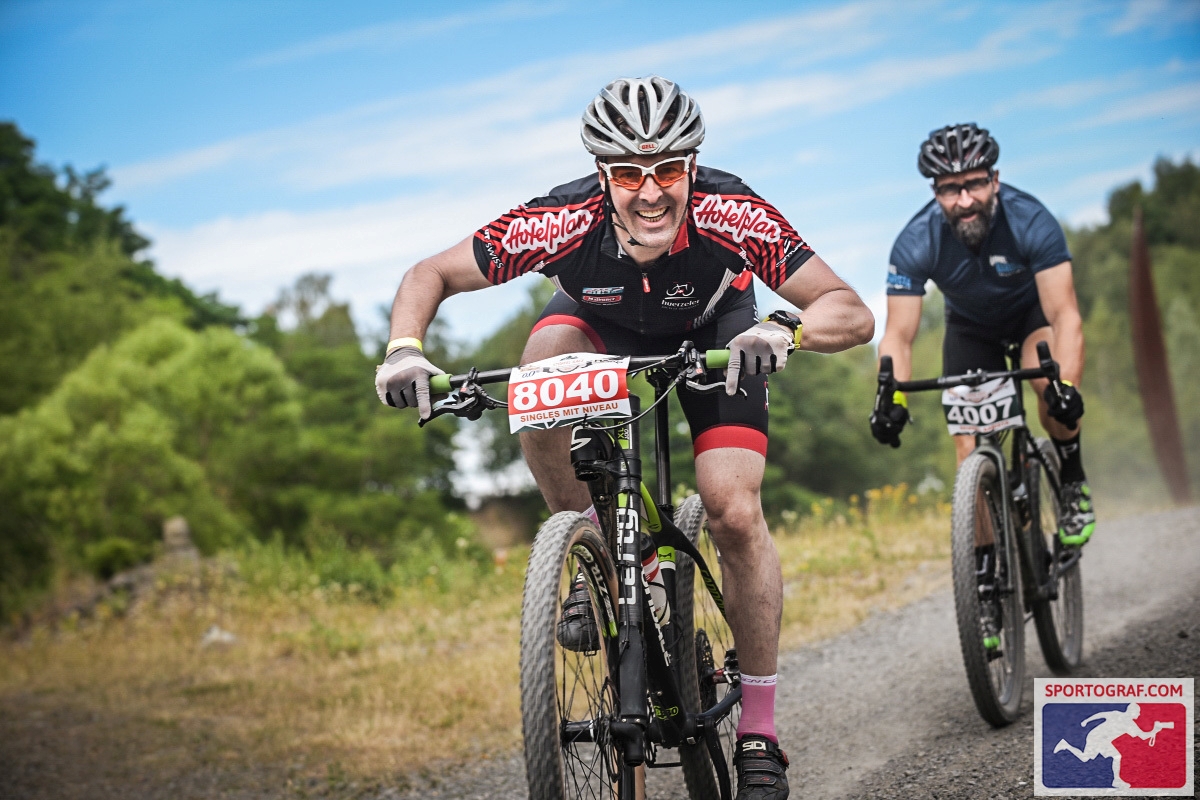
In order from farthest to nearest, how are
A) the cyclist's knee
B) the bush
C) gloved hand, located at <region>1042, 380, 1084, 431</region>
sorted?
the bush → gloved hand, located at <region>1042, 380, 1084, 431</region> → the cyclist's knee

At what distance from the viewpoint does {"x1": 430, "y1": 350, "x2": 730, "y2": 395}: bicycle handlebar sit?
3006 mm

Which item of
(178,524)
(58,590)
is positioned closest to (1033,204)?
(178,524)

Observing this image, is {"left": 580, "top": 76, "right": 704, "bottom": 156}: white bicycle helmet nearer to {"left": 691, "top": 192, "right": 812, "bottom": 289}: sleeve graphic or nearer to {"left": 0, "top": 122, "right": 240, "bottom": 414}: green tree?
Result: {"left": 691, "top": 192, "right": 812, "bottom": 289}: sleeve graphic

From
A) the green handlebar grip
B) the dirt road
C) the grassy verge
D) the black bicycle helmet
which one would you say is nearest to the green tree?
the grassy verge

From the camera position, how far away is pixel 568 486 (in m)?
3.76

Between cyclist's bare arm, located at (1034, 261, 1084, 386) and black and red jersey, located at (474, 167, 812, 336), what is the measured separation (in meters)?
2.30

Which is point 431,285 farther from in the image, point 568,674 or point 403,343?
point 568,674

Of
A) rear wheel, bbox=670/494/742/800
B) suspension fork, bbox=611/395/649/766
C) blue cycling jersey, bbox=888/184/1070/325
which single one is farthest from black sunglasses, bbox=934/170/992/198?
suspension fork, bbox=611/395/649/766

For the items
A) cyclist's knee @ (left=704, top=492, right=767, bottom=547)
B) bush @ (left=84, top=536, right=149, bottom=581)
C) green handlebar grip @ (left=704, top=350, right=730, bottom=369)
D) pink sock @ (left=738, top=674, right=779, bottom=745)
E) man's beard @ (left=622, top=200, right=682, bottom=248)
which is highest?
man's beard @ (left=622, top=200, right=682, bottom=248)

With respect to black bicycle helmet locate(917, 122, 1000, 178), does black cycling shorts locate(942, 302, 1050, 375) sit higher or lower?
lower

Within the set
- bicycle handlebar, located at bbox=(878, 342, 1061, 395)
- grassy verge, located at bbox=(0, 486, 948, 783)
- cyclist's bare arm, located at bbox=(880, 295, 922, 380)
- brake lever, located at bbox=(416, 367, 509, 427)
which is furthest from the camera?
grassy verge, located at bbox=(0, 486, 948, 783)

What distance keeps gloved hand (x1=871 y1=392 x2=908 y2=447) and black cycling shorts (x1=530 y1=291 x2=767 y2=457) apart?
1.51 meters

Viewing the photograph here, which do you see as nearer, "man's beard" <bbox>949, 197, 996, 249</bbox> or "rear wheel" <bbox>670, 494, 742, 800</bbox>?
"rear wheel" <bbox>670, 494, 742, 800</bbox>

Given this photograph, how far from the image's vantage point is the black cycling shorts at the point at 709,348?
11.9 ft
